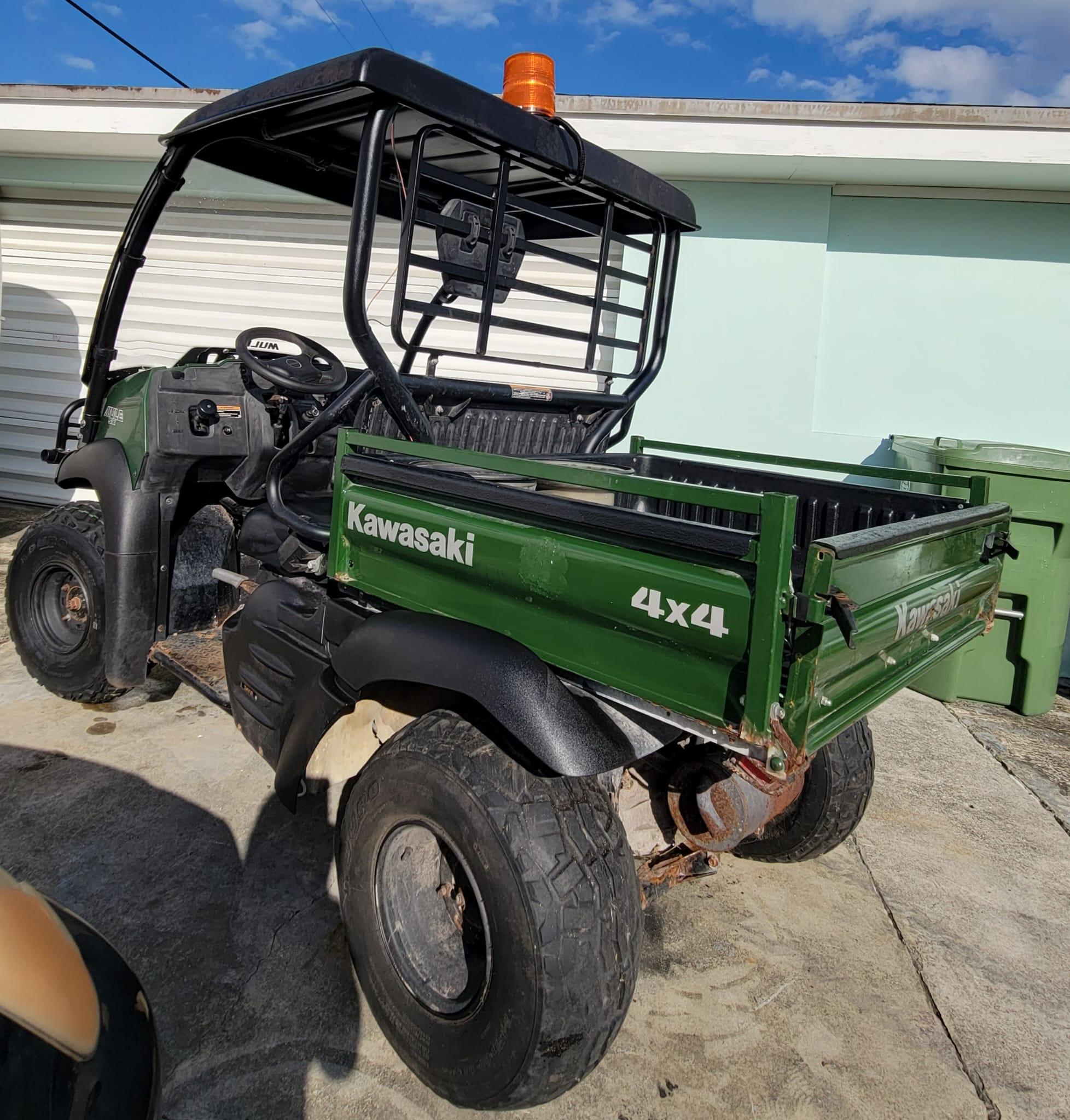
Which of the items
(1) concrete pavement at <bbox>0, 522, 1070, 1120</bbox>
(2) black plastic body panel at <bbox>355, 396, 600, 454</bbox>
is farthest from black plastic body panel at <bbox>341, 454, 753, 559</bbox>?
(1) concrete pavement at <bbox>0, 522, 1070, 1120</bbox>

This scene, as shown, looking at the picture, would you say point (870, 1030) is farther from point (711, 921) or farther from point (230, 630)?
point (230, 630)

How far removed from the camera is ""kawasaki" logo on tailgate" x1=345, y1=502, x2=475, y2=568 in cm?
207

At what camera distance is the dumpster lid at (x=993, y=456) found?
427 cm

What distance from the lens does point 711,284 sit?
560 centimetres

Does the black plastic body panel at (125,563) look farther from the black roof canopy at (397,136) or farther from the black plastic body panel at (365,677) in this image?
the black roof canopy at (397,136)

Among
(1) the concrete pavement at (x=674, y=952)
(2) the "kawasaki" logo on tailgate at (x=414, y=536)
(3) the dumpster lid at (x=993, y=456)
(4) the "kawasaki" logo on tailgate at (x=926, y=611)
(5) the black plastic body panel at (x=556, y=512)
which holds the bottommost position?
(1) the concrete pavement at (x=674, y=952)

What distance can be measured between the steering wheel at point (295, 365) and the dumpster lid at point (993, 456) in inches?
123


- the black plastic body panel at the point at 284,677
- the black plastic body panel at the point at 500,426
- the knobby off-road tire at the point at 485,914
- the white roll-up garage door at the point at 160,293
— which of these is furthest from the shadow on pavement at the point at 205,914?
the white roll-up garage door at the point at 160,293

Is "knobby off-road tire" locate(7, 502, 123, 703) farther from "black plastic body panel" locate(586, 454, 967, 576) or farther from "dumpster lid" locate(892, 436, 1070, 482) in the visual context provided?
"dumpster lid" locate(892, 436, 1070, 482)

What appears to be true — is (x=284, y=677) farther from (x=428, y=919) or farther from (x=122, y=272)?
(x=122, y=272)

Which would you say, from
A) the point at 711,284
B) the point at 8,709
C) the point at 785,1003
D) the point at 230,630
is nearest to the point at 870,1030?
the point at 785,1003

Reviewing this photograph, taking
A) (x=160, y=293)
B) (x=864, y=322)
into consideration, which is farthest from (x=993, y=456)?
(x=160, y=293)

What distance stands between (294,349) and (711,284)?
2.78 meters

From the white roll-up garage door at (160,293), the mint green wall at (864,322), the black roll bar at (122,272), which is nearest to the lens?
the black roll bar at (122,272)
